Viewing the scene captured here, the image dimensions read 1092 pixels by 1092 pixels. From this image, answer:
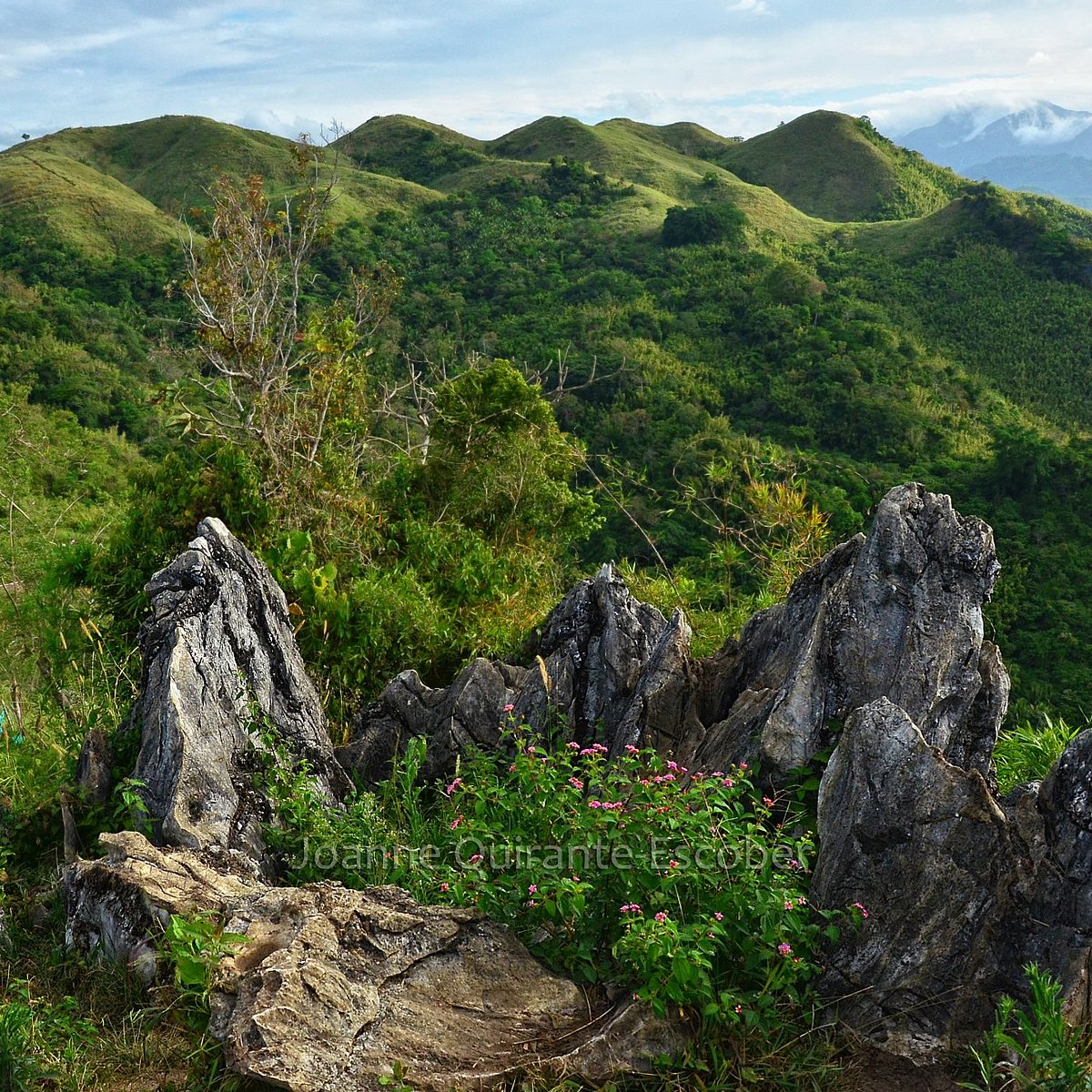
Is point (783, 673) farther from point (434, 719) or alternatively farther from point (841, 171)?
point (841, 171)

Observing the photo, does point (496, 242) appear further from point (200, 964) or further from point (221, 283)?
point (200, 964)

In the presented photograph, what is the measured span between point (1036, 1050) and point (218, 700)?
11.3ft

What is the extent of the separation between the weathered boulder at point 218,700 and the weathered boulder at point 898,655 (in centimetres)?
198

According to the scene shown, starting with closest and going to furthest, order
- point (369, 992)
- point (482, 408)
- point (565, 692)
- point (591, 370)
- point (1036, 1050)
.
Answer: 1. point (1036, 1050)
2. point (369, 992)
3. point (565, 692)
4. point (482, 408)
5. point (591, 370)

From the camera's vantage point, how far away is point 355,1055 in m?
2.81

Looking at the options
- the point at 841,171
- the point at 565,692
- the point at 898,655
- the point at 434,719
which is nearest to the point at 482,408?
the point at 434,719

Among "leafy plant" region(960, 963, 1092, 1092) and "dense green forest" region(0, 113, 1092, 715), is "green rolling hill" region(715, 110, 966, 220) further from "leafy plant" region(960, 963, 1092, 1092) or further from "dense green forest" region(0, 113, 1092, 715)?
"leafy plant" region(960, 963, 1092, 1092)

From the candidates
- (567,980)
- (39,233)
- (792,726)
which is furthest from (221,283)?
(39,233)

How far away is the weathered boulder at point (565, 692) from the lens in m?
5.05

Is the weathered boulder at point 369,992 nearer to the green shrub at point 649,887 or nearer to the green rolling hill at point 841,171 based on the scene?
the green shrub at point 649,887

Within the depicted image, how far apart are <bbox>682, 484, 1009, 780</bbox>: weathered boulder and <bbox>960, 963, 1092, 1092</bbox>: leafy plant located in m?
1.32

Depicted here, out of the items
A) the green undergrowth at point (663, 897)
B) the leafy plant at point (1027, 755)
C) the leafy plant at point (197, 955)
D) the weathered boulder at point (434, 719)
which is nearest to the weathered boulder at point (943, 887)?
the green undergrowth at point (663, 897)

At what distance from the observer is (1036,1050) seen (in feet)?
8.47

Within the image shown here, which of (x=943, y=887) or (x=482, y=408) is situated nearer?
(x=943, y=887)
